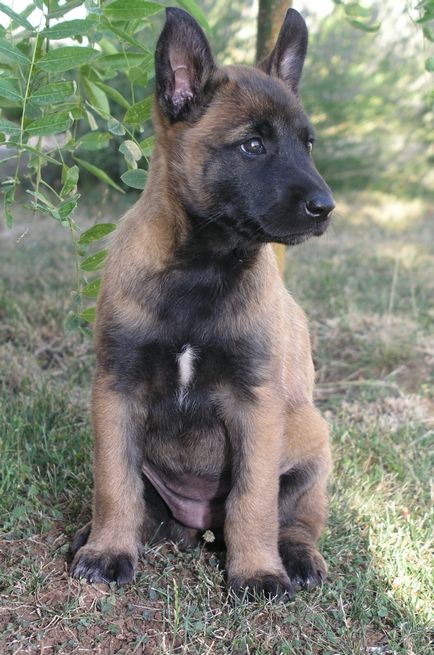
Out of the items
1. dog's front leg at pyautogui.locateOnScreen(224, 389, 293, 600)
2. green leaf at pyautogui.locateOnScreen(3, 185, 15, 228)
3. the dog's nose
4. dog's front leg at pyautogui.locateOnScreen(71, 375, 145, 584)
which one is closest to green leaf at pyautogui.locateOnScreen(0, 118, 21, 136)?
green leaf at pyautogui.locateOnScreen(3, 185, 15, 228)

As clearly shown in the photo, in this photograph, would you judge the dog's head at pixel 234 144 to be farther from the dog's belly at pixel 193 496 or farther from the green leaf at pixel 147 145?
the dog's belly at pixel 193 496

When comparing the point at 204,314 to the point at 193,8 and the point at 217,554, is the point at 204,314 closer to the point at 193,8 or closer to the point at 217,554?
the point at 217,554

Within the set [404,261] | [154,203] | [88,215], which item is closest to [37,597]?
[154,203]

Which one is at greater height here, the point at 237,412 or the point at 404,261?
the point at 237,412

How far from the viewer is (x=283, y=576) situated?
2787mm

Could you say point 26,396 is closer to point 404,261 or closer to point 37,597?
point 37,597

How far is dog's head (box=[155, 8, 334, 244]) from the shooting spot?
260cm

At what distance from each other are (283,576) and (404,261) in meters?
4.78

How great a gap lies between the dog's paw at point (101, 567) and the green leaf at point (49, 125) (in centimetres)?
139

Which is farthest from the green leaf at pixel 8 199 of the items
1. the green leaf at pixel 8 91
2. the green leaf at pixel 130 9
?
the green leaf at pixel 130 9

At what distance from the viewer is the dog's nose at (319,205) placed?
254cm

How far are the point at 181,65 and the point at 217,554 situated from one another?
1687 millimetres

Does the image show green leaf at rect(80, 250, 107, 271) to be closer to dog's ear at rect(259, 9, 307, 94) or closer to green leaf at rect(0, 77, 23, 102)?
green leaf at rect(0, 77, 23, 102)

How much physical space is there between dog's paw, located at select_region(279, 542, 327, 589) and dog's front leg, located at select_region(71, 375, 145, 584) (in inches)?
20.6
